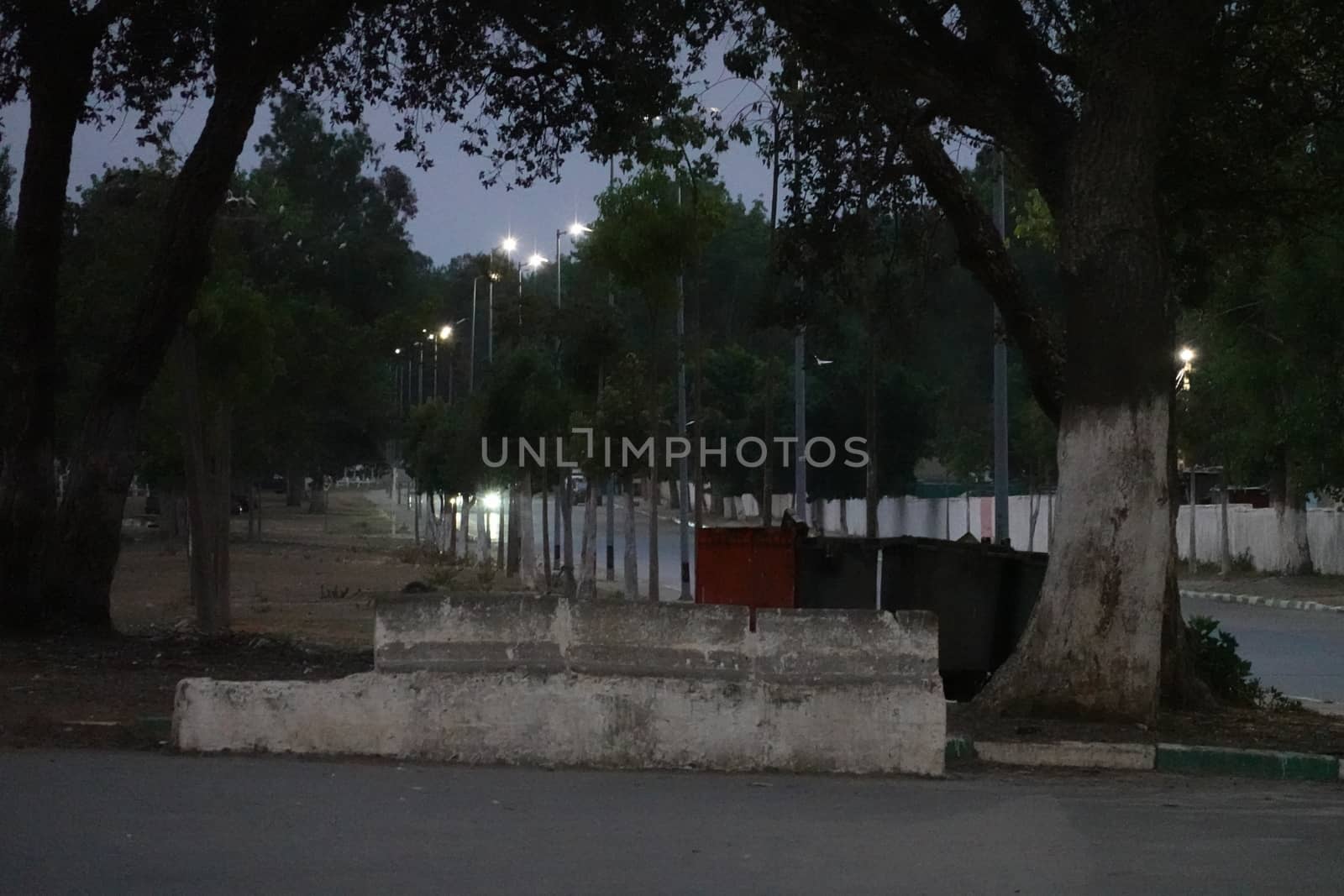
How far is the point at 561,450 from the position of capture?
35.2m

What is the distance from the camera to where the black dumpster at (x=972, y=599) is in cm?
1453

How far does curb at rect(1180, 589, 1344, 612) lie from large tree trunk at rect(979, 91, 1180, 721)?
2269 cm

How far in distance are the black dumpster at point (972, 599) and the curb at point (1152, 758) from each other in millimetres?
3911

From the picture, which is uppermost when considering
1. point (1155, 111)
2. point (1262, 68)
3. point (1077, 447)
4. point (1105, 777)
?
point (1262, 68)

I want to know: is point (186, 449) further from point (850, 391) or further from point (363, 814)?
point (850, 391)

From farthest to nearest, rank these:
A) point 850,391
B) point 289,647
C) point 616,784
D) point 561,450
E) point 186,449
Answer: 1. point 850,391
2. point 561,450
3. point 186,449
4. point 289,647
5. point 616,784

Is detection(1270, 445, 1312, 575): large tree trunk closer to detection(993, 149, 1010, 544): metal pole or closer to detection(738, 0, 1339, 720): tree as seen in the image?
detection(993, 149, 1010, 544): metal pole

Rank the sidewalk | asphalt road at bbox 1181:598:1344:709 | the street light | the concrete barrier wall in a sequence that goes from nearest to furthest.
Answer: the concrete barrier wall, asphalt road at bbox 1181:598:1344:709, the sidewalk, the street light

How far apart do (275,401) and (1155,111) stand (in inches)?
1082

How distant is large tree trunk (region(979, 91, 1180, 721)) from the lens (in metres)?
10.9

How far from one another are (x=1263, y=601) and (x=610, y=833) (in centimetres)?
3002

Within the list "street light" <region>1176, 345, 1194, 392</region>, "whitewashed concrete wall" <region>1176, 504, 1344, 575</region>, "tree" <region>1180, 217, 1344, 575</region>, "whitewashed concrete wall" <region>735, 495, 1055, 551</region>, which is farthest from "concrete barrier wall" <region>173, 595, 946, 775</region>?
"whitewashed concrete wall" <region>735, 495, 1055, 551</region>

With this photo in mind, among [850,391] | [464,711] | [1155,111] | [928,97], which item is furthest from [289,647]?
[850,391]

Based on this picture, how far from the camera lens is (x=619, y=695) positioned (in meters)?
9.24
